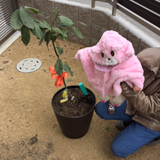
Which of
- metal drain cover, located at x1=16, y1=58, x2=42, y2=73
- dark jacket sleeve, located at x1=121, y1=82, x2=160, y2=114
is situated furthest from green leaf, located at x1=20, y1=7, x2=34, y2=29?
metal drain cover, located at x1=16, y1=58, x2=42, y2=73

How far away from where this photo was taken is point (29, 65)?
101 inches

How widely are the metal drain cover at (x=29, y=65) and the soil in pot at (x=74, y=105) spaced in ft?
3.33

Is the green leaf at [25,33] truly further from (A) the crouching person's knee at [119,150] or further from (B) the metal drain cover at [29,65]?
(B) the metal drain cover at [29,65]

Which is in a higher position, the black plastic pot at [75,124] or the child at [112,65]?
the child at [112,65]

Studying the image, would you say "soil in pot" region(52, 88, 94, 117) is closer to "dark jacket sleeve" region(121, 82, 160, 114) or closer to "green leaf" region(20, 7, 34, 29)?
"dark jacket sleeve" region(121, 82, 160, 114)

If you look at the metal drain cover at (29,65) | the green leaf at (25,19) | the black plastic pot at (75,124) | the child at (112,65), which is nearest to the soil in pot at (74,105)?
the black plastic pot at (75,124)

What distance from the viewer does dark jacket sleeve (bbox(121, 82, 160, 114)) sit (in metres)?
1.17

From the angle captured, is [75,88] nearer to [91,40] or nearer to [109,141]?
[109,141]

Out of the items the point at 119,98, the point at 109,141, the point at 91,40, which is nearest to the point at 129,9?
the point at 91,40

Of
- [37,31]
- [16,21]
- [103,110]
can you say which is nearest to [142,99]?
[103,110]

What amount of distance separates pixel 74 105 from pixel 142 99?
61 cm

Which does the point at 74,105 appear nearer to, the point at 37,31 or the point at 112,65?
the point at 112,65

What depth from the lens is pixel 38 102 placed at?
207 cm

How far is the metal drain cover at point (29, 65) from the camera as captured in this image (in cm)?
248
